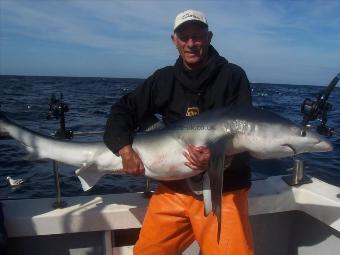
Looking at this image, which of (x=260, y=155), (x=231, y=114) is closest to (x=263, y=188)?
(x=260, y=155)

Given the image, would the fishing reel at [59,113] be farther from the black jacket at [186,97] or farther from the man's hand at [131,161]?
the man's hand at [131,161]

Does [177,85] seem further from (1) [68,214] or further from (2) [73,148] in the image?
(1) [68,214]

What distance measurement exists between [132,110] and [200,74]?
0.78m

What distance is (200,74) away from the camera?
3.52 metres

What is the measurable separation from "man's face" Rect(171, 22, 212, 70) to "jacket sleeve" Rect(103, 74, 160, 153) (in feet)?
1.35

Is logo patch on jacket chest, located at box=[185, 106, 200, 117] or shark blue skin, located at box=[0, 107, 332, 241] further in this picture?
logo patch on jacket chest, located at box=[185, 106, 200, 117]

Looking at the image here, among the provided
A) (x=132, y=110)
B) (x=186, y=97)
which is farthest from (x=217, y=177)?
(x=132, y=110)

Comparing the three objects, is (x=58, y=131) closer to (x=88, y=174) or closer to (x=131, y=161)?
(x=88, y=174)

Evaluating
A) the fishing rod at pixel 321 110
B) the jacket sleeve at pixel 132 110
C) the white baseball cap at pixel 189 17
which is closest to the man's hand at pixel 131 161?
the jacket sleeve at pixel 132 110

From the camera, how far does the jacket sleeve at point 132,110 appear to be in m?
3.58

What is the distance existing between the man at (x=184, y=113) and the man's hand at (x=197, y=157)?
0.30m

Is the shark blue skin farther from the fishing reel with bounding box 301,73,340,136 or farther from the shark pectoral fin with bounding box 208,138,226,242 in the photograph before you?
the fishing reel with bounding box 301,73,340,136

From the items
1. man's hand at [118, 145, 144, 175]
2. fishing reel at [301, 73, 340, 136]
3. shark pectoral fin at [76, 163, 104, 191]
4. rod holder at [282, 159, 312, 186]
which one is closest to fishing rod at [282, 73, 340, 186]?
fishing reel at [301, 73, 340, 136]

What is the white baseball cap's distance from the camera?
3.49 meters
